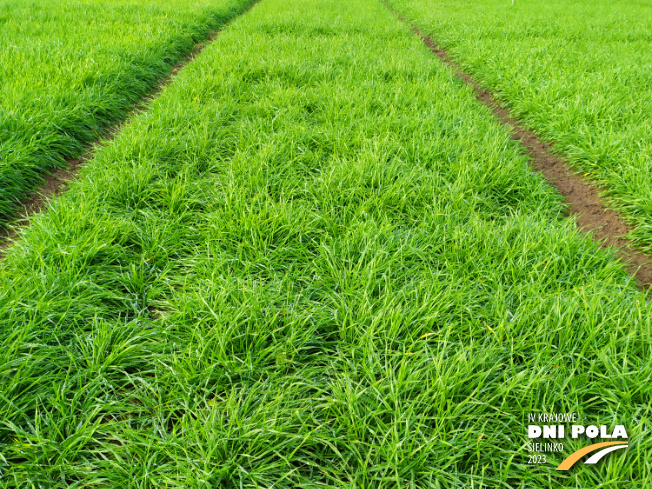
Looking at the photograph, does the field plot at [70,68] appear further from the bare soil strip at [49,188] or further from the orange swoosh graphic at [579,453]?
the orange swoosh graphic at [579,453]

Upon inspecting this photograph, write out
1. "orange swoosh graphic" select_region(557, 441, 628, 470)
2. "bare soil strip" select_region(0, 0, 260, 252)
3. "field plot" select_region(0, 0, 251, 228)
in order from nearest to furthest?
"orange swoosh graphic" select_region(557, 441, 628, 470) → "bare soil strip" select_region(0, 0, 260, 252) → "field plot" select_region(0, 0, 251, 228)

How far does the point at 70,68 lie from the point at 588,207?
5.26 metres

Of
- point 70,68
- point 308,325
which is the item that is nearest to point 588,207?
point 308,325

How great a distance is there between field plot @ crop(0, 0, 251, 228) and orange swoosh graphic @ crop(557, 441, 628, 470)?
3197 millimetres

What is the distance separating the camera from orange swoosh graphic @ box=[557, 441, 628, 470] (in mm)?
1292

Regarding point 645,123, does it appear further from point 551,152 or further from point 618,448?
point 618,448

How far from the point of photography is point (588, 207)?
301cm

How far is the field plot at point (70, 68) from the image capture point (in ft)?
9.94

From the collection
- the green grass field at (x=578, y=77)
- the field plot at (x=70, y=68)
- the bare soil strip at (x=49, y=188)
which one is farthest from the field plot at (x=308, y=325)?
the green grass field at (x=578, y=77)

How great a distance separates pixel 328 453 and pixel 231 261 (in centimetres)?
111

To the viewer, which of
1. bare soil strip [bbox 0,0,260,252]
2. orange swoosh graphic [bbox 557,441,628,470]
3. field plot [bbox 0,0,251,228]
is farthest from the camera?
field plot [bbox 0,0,251,228]

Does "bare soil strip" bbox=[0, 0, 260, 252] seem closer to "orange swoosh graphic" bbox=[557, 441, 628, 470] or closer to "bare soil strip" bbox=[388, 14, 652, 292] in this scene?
"orange swoosh graphic" bbox=[557, 441, 628, 470]

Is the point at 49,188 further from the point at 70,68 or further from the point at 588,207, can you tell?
the point at 588,207

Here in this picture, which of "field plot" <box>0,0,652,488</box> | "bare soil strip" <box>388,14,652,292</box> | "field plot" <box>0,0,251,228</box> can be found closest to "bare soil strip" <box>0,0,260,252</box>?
"field plot" <box>0,0,251,228</box>
